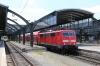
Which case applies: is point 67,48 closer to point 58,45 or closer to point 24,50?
point 58,45

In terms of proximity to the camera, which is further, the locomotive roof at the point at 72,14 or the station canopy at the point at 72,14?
the station canopy at the point at 72,14

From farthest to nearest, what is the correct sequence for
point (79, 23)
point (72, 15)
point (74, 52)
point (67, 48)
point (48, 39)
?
point (79, 23) < point (72, 15) < point (48, 39) < point (74, 52) < point (67, 48)

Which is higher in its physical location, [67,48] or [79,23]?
[79,23]

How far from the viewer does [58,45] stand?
92.0 feet

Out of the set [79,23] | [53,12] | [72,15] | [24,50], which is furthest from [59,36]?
[79,23]

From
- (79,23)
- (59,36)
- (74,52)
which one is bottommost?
(74,52)

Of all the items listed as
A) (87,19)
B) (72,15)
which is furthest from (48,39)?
(87,19)

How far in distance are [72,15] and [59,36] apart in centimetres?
2634

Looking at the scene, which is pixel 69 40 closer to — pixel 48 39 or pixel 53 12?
pixel 48 39

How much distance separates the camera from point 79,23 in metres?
60.9

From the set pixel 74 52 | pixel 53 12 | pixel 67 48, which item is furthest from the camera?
pixel 53 12

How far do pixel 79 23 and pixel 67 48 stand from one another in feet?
113

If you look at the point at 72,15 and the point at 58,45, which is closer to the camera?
the point at 58,45

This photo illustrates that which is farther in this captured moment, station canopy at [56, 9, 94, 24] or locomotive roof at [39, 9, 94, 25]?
station canopy at [56, 9, 94, 24]
